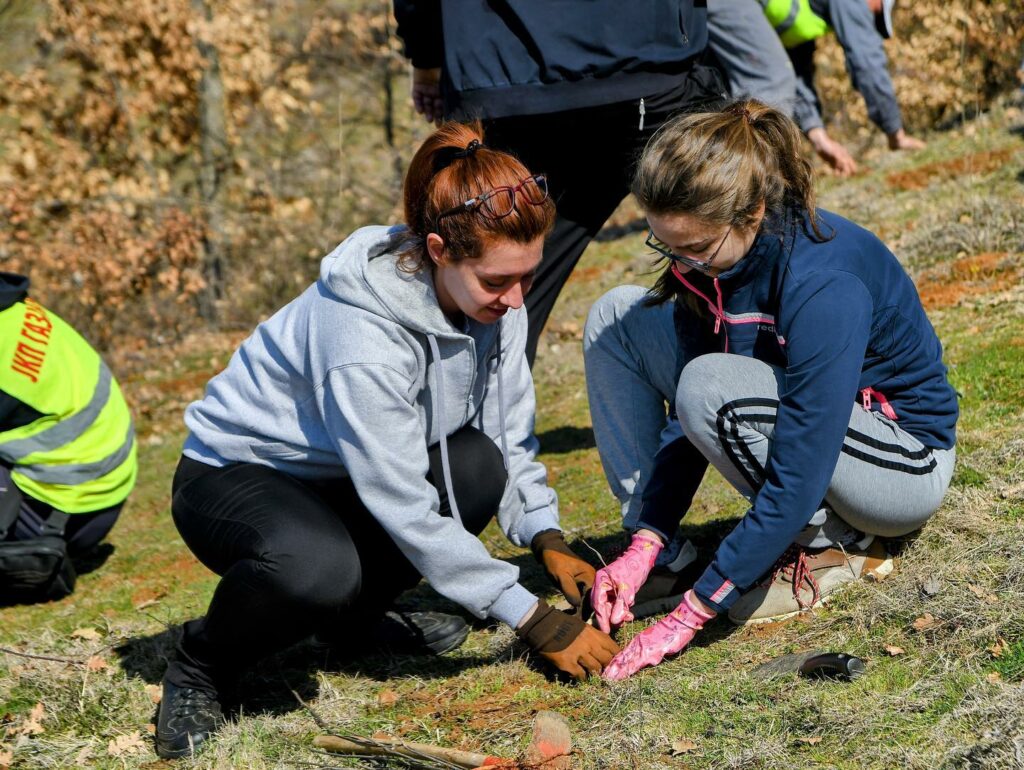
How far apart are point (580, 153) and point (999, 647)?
2.12 metres

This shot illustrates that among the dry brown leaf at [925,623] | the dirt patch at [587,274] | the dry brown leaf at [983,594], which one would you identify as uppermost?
the dry brown leaf at [983,594]

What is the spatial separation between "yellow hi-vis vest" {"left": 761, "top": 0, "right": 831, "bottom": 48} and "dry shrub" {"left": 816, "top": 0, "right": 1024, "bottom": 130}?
5221 mm

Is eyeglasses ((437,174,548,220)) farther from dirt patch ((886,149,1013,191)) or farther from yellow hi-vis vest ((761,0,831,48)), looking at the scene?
dirt patch ((886,149,1013,191))

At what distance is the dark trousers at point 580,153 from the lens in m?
3.57

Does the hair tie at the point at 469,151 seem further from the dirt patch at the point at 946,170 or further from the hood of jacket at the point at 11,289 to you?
the dirt patch at the point at 946,170

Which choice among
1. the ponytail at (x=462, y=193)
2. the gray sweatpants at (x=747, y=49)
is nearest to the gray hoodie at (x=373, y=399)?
the ponytail at (x=462, y=193)

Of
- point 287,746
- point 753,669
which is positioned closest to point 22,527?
point 287,746

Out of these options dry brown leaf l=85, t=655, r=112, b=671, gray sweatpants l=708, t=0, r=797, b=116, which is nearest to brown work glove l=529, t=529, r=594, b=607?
dry brown leaf l=85, t=655, r=112, b=671

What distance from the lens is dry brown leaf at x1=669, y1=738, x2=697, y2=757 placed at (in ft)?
7.95

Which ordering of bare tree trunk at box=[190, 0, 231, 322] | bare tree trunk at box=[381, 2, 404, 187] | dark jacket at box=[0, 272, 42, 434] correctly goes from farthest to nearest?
bare tree trunk at box=[381, 2, 404, 187], bare tree trunk at box=[190, 0, 231, 322], dark jacket at box=[0, 272, 42, 434]

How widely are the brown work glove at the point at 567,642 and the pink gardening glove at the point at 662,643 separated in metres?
0.05

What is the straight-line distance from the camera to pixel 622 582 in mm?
2961

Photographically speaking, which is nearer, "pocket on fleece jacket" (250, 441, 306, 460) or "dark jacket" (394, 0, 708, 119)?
"pocket on fleece jacket" (250, 441, 306, 460)

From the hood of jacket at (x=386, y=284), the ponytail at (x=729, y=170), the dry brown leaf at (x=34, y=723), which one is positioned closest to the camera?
the ponytail at (x=729, y=170)
